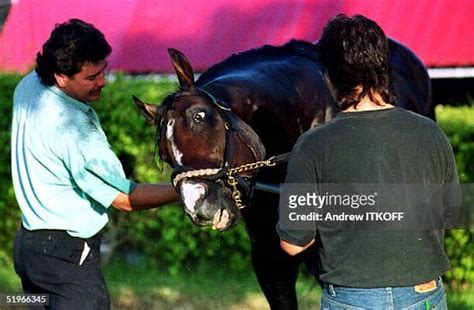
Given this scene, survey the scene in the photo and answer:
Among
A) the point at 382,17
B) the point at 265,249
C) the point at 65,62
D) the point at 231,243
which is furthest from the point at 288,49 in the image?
the point at 382,17

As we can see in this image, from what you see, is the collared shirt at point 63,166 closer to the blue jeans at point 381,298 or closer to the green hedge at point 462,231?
the blue jeans at point 381,298

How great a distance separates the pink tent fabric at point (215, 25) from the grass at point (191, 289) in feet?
11.3

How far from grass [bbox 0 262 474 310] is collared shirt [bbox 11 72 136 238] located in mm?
3415

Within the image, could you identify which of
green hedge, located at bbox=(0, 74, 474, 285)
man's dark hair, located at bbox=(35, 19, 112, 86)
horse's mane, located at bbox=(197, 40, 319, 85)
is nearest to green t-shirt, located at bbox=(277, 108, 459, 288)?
man's dark hair, located at bbox=(35, 19, 112, 86)

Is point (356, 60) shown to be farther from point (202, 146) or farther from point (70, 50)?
point (70, 50)

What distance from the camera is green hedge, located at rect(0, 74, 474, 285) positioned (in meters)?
8.74

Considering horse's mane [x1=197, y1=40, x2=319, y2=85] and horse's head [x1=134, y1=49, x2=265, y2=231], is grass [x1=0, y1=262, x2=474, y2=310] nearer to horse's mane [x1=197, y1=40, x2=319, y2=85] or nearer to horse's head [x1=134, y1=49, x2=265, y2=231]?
horse's mane [x1=197, y1=40, x2=319, y2=85]

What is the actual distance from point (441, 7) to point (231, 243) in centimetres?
425

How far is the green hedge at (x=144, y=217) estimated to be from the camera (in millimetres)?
8742

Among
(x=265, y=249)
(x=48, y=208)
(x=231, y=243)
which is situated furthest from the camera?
(x=231, y=243)

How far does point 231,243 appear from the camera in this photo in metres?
8.70

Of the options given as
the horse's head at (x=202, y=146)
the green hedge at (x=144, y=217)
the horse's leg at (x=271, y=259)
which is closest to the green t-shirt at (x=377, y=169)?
the horse's head at (x=202, y=146)

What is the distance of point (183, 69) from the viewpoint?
4.82m

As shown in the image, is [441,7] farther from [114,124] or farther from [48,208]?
[48,208]
